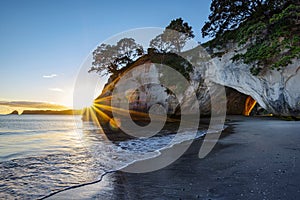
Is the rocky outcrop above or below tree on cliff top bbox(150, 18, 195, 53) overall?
below

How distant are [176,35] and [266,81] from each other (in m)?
11.1

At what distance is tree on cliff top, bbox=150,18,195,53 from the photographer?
20969 mm

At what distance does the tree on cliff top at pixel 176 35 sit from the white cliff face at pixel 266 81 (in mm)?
5182

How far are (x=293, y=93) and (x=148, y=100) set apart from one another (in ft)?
45.7

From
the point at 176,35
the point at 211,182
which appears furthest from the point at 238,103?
the point at 211,182

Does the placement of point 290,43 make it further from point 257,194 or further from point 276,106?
point 257,194

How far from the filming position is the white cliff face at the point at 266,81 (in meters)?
11.1

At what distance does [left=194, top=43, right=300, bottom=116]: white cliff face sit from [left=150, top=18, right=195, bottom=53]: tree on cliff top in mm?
5182

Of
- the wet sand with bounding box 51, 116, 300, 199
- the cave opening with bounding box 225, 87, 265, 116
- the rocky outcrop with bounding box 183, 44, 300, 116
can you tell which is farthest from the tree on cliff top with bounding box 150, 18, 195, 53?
the wet sand with bounding box 51, 116, 300, 199

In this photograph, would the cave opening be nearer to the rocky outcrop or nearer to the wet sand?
the rocky outcrop

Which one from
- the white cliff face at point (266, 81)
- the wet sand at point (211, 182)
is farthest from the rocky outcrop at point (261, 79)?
the wet sand at point (211, 182)

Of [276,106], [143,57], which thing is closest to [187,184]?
[276,106]

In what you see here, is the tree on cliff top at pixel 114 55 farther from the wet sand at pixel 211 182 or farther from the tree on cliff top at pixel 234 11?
the wet sand at pixel 211 182

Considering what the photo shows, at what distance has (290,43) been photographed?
10039mm
